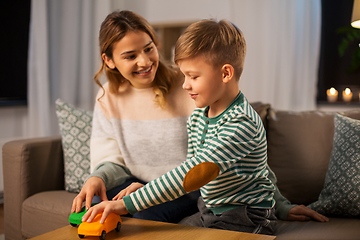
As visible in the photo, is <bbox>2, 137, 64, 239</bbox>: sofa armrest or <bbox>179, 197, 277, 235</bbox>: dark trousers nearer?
<bbox>179, 197, 277, 235</bbox>: dark trousers

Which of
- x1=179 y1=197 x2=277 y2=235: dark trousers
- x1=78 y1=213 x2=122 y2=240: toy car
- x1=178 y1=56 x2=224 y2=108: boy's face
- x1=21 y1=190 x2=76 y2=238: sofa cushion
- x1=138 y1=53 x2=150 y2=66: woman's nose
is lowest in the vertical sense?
x1=21 y1=190 x2=76 y2=238: sofa cushion

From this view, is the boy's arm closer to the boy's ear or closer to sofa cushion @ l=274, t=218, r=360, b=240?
the boy's ear

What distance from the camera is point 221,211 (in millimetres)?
1104

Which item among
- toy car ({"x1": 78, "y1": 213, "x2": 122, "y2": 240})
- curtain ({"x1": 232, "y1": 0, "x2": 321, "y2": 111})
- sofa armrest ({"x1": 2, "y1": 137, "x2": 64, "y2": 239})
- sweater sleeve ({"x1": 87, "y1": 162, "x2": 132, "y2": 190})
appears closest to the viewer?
toy car ({"x1": 78, "y1": 213, "x2": 122, "y2": 240})

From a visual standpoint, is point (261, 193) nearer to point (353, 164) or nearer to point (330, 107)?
point (353, 164)

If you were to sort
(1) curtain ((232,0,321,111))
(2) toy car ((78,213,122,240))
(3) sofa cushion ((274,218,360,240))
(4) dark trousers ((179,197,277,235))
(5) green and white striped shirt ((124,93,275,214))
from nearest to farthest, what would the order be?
(2) toy car ((78,213,122,240)) → (5) green and white striped shirt ((124,93,275,214)) → (4) dark trousers ((179,197,277,235)) → (3) sofa cushion ((274,218,360,240)) → (1) curtain ((232,0,321,111))

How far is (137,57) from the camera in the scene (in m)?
1.40

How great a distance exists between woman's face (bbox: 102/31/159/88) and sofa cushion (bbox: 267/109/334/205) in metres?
0.69

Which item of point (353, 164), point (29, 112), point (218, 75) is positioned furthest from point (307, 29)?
point (29, 112)

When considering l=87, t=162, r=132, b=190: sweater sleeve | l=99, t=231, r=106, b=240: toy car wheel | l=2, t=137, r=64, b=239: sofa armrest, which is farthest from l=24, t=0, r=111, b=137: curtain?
l=99, t=231, r=106, b=240: toy car wheel

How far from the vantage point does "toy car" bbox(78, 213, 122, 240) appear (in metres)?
0.87

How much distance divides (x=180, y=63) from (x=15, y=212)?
1.28 m

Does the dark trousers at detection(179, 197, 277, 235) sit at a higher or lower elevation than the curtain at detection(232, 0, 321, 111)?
lower

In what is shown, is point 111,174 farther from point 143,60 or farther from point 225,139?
point 225,139
